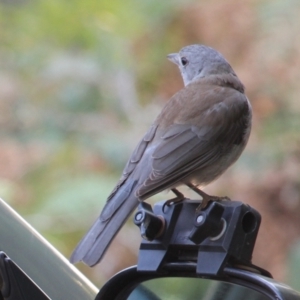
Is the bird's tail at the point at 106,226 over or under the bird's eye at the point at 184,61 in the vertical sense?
under

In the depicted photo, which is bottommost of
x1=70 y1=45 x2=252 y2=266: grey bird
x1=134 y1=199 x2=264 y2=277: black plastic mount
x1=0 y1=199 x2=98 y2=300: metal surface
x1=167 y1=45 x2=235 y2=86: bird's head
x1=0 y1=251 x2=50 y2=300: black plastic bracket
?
x1=0 y1=251 x2=50 y2=300: black plastic bracket

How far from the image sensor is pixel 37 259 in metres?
2.21

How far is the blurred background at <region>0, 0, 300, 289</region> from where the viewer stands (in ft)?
18.3

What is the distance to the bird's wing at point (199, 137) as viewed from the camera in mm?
3473

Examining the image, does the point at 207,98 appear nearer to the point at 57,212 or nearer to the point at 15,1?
the point at 57,212

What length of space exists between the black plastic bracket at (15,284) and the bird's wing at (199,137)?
126cm

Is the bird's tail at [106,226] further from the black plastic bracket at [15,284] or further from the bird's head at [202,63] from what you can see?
the bird's head at [202,63]

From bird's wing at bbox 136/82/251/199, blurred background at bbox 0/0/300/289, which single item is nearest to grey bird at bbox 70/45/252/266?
bird's wing at bbox 136/82/251/199

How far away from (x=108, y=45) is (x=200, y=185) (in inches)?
112

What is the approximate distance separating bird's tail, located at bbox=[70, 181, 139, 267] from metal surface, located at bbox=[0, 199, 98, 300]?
249 mm

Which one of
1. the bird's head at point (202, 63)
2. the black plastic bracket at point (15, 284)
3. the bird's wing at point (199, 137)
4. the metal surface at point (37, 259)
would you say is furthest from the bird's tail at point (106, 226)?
the bird's head at point (202, 63)

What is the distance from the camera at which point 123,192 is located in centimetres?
327

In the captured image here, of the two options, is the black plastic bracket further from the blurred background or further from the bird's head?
the blurred background

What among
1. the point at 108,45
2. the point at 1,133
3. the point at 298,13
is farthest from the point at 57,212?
the point at 298,13
